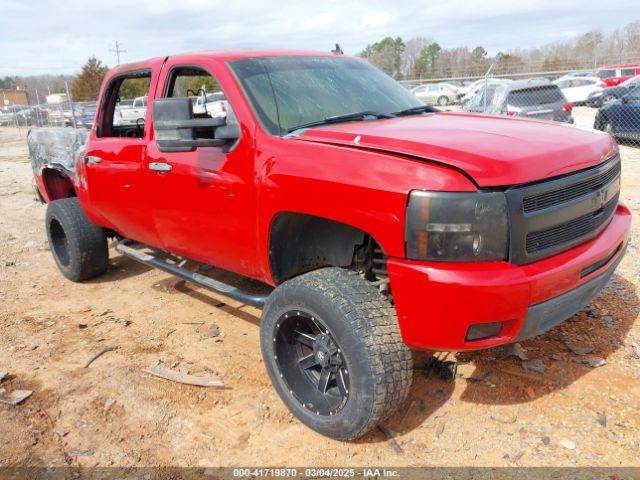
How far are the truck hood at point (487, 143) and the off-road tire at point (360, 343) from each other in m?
0.68

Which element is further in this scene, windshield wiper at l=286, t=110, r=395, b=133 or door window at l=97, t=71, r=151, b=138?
door window at l=97, t=71, r=151, b=138

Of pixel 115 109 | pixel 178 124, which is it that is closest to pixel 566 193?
pixel 178 124

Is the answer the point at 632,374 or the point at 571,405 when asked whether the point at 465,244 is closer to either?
the point at 571,405

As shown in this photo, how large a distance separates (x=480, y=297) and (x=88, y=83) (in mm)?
47835

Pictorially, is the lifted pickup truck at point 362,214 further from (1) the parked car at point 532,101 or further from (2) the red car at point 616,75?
(2) the red car at point 616,75

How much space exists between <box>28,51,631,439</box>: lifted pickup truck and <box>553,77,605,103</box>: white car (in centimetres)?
2588

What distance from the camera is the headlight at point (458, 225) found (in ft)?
7.13

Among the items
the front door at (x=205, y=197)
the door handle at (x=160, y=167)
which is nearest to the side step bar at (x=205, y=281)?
the front door at (x=205, y=197)

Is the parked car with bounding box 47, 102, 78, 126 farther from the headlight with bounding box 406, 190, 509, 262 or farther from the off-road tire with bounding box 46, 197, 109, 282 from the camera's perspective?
the headlight with bounding box 406, 190, 509, 262

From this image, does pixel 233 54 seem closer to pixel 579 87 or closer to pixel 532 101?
pixel 532 101

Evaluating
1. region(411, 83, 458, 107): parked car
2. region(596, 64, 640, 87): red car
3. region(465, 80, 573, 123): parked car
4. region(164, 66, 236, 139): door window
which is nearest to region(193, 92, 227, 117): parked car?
region(164, 66, 236, 139): door window

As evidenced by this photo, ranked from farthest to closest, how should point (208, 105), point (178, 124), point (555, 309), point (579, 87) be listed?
point (579, 87), point (208, 105), point (178, 124), point (555, 309)

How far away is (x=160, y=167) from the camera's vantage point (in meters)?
3.55

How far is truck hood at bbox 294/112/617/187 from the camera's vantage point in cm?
222
